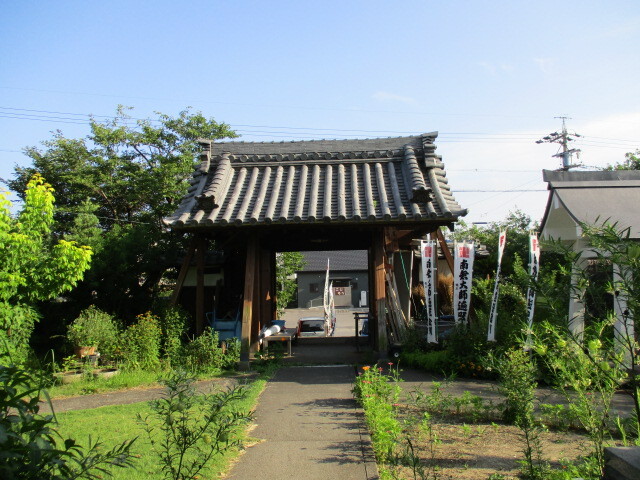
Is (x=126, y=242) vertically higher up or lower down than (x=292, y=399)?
higher up

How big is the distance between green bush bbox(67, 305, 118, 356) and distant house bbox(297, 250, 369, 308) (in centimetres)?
3237

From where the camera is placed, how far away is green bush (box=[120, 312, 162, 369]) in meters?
9.93

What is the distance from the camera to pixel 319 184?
1158cm

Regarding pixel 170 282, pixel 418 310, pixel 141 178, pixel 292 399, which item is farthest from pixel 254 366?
pixel 141 178

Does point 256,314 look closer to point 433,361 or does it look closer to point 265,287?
point 265,287

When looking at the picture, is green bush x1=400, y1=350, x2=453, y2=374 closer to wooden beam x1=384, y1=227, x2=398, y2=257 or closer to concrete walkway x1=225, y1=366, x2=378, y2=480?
concrete walkway x1=225, y1=366, x2=378, y2=480

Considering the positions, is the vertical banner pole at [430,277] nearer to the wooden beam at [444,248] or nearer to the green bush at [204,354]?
the wooden beam at [444,248]

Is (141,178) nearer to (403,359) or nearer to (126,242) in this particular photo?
(126,242)

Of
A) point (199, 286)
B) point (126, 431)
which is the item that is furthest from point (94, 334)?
point (126, 431)

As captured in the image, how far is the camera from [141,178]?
715 inches

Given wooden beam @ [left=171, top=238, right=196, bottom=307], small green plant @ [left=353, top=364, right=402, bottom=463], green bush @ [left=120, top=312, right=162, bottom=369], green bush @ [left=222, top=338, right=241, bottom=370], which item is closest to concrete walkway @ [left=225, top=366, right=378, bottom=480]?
small green plant @ [left=353, top=364, right=402, bottom=463]

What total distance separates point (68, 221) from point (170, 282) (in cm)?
529

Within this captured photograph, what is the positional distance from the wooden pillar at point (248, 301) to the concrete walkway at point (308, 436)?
121 centimetres

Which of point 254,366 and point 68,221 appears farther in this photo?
point 68,221
